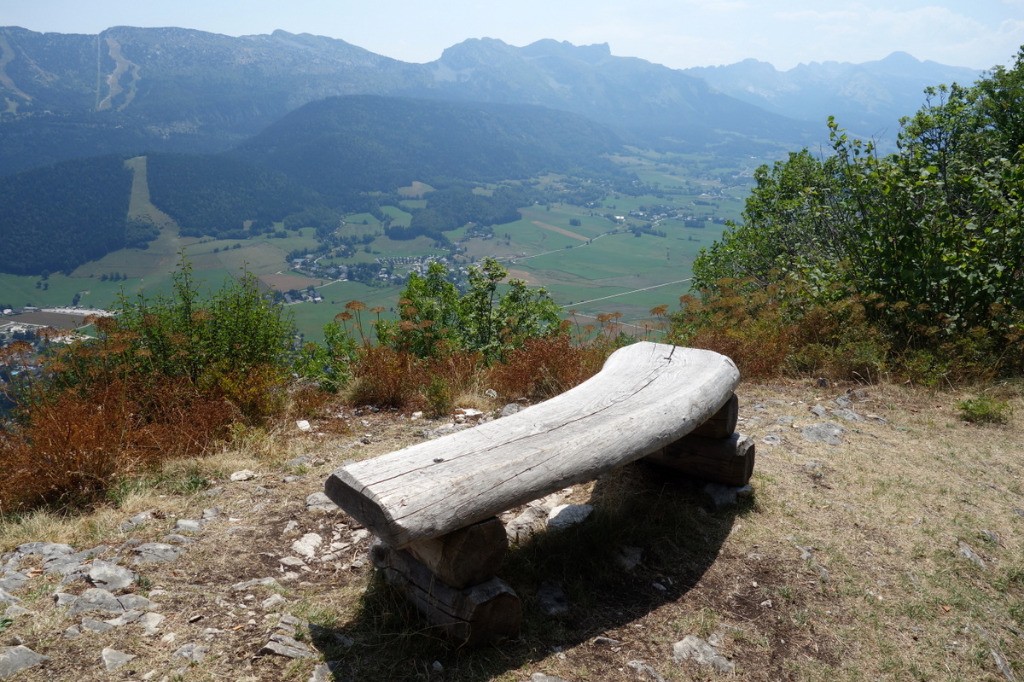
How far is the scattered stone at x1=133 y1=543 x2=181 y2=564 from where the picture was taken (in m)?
3.79

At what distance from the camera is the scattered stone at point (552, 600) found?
11.9ft

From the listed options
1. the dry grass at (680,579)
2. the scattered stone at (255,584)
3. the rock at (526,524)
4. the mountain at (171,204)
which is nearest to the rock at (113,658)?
the dry grass at (680,579)

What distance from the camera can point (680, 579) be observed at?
3998 millimetres

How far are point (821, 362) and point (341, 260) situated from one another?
100044 millimetres

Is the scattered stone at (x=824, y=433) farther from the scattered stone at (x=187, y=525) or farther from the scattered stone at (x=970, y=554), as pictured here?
the scattered stone at (x=187, y=525)

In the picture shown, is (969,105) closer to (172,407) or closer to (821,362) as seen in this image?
(821,362)

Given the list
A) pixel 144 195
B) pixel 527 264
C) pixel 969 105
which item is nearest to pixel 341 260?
pixel 527 264

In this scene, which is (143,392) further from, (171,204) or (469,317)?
(171,204)

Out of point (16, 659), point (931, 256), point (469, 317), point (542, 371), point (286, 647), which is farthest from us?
point (469, 317)

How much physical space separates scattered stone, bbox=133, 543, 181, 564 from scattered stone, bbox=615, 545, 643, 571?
107 inches

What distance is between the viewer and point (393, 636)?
3.26 meters

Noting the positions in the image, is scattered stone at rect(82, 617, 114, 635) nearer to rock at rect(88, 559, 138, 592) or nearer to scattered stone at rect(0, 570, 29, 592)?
rock at rect(88, 559, 138, 592)

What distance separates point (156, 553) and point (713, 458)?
3.88 m

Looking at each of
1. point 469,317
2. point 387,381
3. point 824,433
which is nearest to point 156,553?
point 387,381
